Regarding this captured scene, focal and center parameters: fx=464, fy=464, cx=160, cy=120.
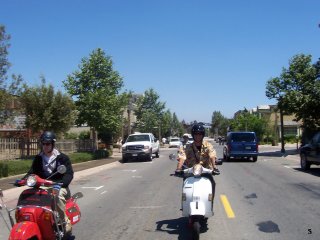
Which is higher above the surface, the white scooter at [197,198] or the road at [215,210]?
the white scooter at [197,198]

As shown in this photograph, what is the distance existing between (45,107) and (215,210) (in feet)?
53.6

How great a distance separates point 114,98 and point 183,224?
26161 millimetres

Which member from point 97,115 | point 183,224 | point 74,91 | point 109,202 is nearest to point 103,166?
point 97,115

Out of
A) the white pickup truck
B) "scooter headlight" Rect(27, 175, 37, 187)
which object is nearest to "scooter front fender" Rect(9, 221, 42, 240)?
"scooter headlight" Rect(27, 175, 37, 187)

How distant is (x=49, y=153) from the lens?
687cm

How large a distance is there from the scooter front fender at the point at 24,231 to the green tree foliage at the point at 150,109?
66.6m

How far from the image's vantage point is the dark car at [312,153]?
1916 cm

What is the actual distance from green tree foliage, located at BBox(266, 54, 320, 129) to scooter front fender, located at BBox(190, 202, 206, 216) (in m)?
27.2

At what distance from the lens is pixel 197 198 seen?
23.1 feet

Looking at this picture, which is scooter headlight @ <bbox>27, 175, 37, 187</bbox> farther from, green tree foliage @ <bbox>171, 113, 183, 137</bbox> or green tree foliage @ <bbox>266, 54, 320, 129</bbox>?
green tree foliage @ <bbox>171, 113, 183, 137</bbox>

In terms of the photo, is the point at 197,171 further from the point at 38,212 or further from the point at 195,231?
the point at 38,212

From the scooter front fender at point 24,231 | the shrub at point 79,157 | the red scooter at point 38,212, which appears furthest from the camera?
the shrub at point 79,157

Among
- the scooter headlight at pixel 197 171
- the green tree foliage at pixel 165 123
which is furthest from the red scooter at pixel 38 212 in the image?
the green tree foliage at pixel 165 123

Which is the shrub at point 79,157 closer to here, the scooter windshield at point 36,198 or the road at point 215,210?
the road at point 215,210
